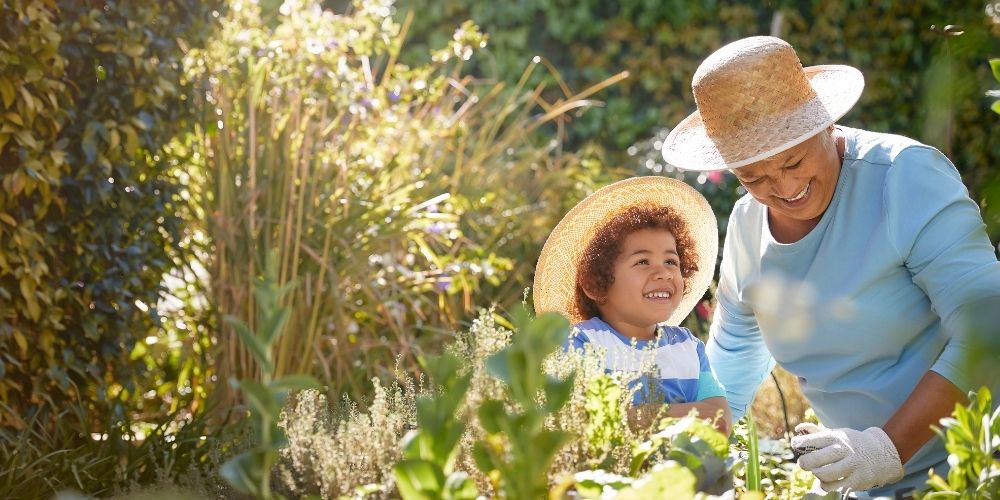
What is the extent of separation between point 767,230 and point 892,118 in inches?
198

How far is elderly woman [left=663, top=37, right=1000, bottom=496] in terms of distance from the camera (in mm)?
2080

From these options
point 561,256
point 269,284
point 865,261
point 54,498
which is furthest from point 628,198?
point 269,284

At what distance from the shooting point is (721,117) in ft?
7.61

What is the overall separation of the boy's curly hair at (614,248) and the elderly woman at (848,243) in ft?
1.26

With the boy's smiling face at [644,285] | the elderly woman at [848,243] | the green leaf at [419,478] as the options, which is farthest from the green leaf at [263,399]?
the boy's smiling face at [644,285]

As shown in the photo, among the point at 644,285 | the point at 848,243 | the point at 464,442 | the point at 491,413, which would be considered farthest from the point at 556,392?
the point at 644,285

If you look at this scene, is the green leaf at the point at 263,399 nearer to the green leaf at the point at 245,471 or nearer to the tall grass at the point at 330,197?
the green leaf at the point at 245,471

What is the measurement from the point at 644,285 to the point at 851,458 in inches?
34.5

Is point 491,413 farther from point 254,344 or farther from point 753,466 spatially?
point 753,466

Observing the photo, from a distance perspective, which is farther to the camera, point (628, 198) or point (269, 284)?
point (628, 198)

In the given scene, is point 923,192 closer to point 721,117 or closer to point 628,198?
point 721,117

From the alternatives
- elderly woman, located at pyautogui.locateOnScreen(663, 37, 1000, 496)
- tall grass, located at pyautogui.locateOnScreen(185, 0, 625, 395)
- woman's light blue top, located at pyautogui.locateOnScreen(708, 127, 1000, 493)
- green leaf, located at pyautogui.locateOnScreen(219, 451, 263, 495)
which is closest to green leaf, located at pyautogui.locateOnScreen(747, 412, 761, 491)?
elderly woman, located at pyautogui.locateOnScreen(663, 37, 1000, 496)

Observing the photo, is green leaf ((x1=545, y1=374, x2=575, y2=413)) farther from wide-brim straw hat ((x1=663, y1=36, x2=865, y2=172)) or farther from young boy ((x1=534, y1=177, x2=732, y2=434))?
young boy ((x1=534, y1=177, x2=732, y2=434))

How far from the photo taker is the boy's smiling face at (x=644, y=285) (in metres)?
2.72
